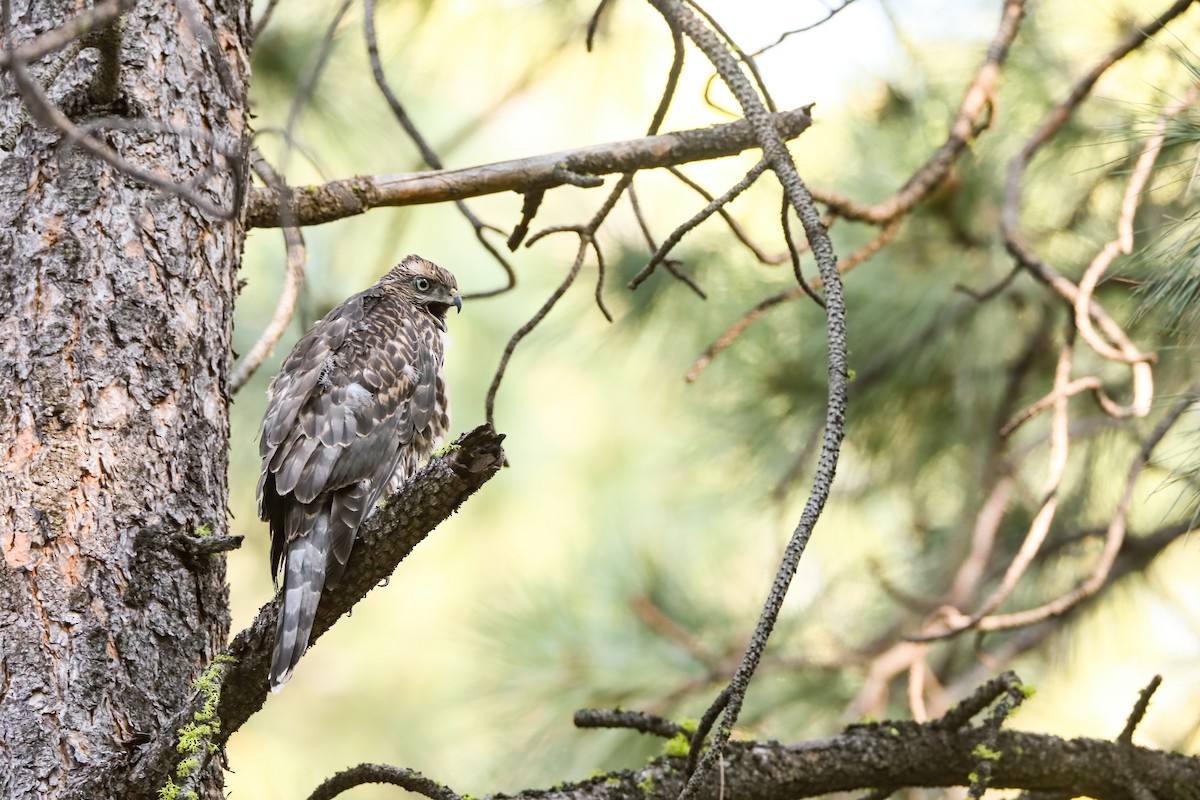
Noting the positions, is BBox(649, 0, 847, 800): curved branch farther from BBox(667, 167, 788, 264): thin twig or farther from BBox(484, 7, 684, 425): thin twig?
BBox(667, 167, 788, 264): thin twig

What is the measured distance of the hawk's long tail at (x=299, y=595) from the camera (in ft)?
6.82

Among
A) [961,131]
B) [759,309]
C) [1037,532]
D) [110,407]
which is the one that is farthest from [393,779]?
[961,131]

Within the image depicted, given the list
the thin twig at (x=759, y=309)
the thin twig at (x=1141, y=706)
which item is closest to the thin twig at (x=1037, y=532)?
the thin twig at (x=1141, y=706)

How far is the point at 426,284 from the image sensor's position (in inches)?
152

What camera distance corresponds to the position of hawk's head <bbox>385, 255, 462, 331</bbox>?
3.82 meters

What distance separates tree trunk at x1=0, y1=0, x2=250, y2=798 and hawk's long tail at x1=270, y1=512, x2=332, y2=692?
169 millimetres

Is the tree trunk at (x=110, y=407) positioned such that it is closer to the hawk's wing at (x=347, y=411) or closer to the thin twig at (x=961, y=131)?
the hawk's wing at (x=347, y=411)

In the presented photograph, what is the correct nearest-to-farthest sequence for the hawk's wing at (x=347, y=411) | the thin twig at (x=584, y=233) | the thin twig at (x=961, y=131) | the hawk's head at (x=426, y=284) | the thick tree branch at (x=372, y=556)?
the thick tree branch at (x=372, y=556), the thin twig at (x=584, y=233), the hawk's wing at (x=347, y=411), the thin twig at (x=961, y=131), the hawk's head at (x=426, y=284)

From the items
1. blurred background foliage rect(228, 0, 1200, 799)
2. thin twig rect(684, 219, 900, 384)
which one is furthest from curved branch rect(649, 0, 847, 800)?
blurred background foliage rect(228, 0, 1200, 799)

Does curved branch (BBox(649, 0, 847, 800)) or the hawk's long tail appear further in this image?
the hawk's long tail

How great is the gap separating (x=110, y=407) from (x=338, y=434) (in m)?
0.58

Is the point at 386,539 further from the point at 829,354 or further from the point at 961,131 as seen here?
the point at 961,131

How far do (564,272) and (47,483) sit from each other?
3.02m

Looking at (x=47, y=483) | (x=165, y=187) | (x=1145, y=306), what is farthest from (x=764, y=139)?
(x=47, y=483)
